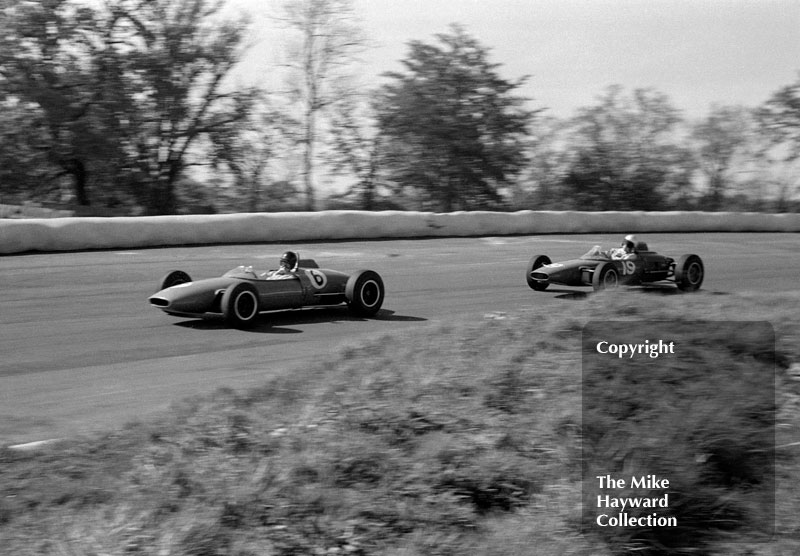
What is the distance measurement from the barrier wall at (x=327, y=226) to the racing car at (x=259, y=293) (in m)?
6.03

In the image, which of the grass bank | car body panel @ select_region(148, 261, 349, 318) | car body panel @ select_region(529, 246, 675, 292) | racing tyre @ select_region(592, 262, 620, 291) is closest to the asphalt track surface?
car body panel @ select_region(148, 261, 349, 318)

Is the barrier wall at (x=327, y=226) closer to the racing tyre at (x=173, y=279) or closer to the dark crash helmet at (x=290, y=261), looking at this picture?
the racing tyre at (x=173, y=279)

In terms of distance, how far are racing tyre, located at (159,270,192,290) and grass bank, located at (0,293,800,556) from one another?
13.6 ft

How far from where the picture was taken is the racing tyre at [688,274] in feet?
45.3

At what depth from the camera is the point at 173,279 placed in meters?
10.5

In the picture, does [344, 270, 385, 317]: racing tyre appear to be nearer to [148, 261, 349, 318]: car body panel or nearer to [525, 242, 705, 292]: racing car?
[148, 261, 349, 318]: car body panel

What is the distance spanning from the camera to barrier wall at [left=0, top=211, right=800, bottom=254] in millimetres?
15695

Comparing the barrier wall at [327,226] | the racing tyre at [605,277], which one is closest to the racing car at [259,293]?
the racing tyre at [605,277]

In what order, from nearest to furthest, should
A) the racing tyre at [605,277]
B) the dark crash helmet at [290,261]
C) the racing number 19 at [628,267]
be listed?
1. the dark crash helmet at [290,261]
2. the racing tyre at [605,277]
3. the racing number 19 at [628,267]

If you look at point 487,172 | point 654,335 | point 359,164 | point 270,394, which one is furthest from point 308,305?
point 487,172

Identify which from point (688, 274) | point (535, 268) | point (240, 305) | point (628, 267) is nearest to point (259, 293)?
point (240, 305)

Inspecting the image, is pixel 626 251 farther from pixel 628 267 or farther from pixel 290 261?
pixel 290 261

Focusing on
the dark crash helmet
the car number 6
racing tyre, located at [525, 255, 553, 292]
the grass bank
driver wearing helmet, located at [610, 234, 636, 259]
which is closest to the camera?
the grass bank

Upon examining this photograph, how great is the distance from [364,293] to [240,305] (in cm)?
179
